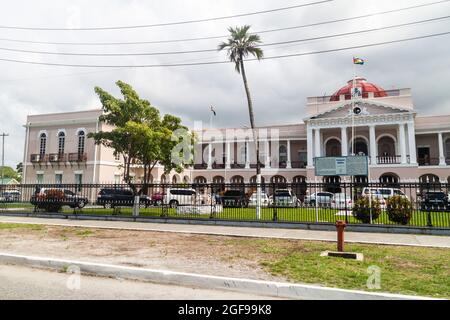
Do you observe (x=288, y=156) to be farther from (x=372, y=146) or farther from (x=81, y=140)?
(x=81, y=140)

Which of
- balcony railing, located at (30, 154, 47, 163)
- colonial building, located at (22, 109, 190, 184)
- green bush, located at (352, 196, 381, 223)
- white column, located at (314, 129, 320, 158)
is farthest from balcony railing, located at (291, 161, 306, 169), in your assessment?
balcony railing, located at (30, 154, 47, 163)

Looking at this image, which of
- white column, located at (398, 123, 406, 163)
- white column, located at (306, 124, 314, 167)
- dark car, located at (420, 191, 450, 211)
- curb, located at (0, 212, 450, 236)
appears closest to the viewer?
curb, located at (0, 212, 450, 236)

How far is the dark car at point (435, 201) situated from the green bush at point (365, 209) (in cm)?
161

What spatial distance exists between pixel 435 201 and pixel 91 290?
477 inches

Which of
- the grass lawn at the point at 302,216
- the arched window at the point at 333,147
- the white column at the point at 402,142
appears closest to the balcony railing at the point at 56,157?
the grass lawn at the point at 302,216

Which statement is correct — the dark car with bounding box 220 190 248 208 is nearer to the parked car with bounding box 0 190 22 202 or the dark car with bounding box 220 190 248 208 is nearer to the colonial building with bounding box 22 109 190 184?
the parked car with bounding box 0 190 22 202

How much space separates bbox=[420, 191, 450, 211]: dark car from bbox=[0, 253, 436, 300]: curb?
884 cm

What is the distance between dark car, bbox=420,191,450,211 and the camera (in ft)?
41.4

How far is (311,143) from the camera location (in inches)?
1619

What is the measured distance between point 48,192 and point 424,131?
125 ft

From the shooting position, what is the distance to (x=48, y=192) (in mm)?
18391

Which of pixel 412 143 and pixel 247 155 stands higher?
pixel 412 143

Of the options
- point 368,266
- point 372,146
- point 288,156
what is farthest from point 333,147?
point 368,266
